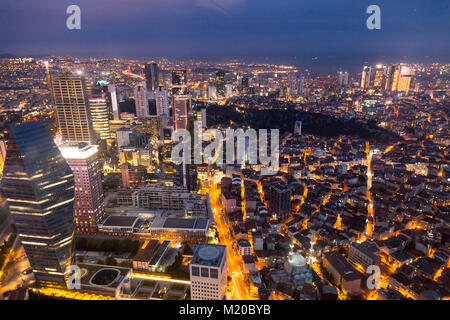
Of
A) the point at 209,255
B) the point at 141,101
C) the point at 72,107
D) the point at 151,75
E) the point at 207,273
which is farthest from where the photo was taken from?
the point at 151,75

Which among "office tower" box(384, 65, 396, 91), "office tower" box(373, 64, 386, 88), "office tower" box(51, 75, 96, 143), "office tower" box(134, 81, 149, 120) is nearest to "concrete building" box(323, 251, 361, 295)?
"office tower" box(51, 75, 96, 143)

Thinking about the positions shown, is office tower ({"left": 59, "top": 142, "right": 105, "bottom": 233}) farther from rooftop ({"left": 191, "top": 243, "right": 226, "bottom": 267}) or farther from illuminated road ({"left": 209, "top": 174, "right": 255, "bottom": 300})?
rooftop ({"left": 191, "top": 243, "right": 226, "bottom": 267})

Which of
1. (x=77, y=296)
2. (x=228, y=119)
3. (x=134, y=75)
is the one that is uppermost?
(x=134, y=75)

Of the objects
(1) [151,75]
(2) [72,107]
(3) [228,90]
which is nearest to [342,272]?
A: (2) [72,107]

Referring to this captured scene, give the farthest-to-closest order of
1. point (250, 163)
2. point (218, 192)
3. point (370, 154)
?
point (370, 154), point (250, 163), point (218, 192)

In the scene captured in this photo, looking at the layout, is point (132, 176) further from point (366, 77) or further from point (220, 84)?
point (366, 77)

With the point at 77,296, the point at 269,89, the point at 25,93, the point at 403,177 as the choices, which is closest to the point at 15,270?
the point at 77,296
